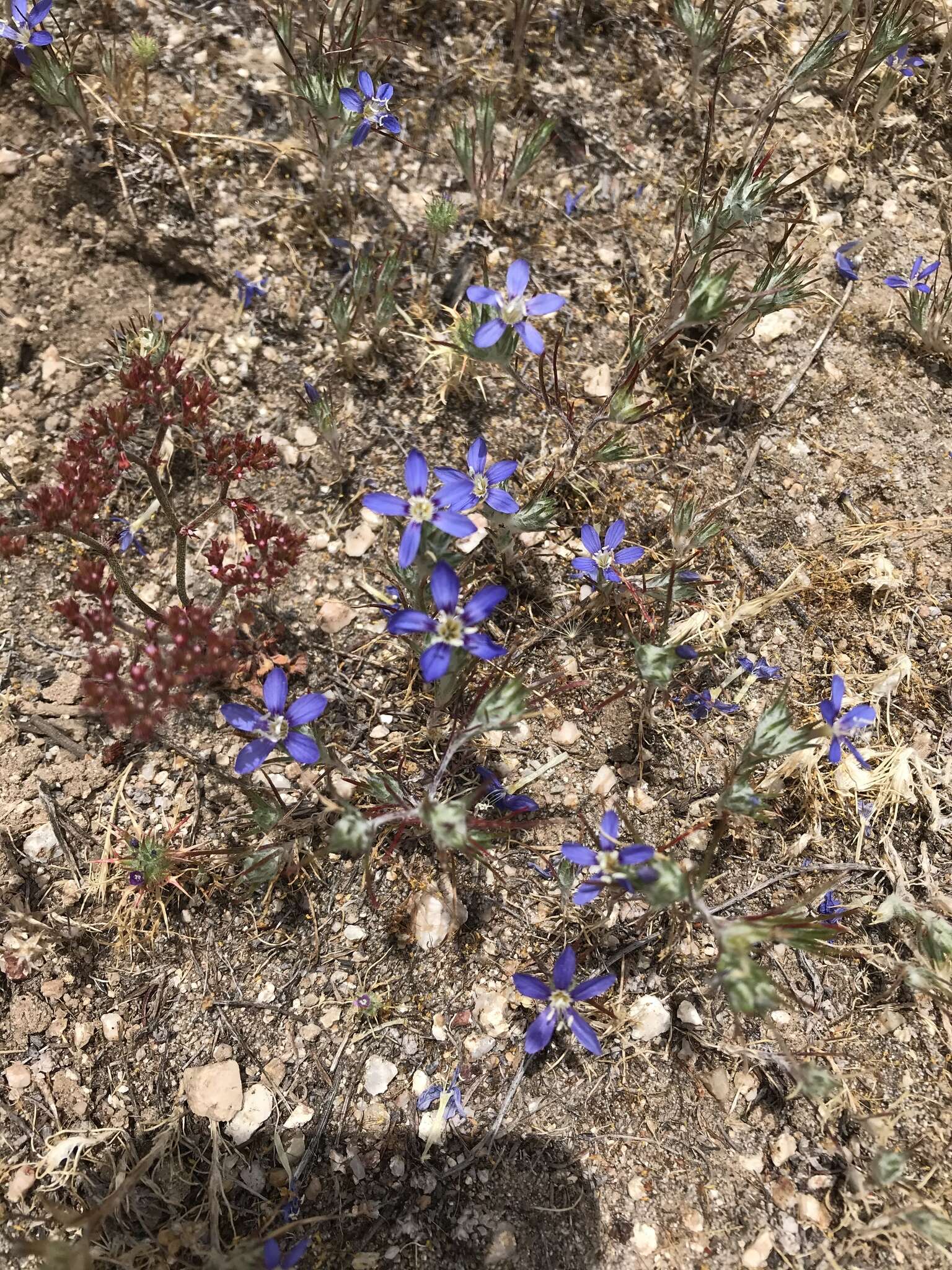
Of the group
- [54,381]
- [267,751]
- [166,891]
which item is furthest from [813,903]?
[54,381]

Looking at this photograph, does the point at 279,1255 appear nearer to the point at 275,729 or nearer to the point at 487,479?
the point at 275,729

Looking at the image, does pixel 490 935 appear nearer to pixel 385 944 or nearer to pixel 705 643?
pixel 385 944

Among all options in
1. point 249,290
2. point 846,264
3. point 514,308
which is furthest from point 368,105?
point 846,264

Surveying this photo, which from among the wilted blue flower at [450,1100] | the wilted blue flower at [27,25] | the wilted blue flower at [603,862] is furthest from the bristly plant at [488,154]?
the wilted blue flower at [450,1100]

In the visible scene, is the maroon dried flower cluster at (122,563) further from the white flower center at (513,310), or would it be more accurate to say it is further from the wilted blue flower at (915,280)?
the wilted blue flower at (915,280)

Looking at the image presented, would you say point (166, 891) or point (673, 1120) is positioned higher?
point (673, 1120)
